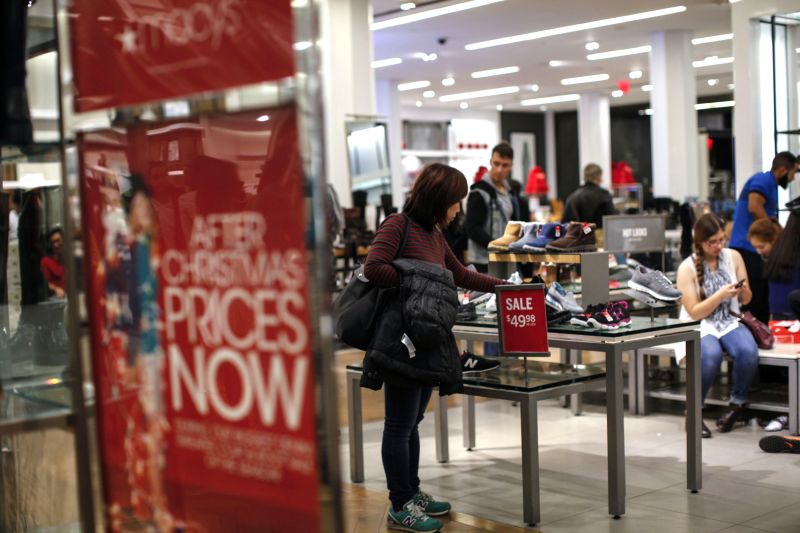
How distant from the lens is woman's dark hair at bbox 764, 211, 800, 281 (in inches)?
241

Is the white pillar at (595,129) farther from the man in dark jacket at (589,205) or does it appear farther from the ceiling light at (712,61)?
the man in dark jacket at (589,205)

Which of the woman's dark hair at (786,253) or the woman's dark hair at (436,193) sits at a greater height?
the woman's dark hair at (436,193)

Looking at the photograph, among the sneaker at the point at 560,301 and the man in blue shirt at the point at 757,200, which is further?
the man in blue shirt at the point at 757,200

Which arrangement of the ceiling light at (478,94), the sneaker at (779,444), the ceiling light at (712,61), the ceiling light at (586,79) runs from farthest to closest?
the ceiling light at (478,94) < the ceiling light at (586,79) < the ceiling light at (712,61) < the sneaker at (779,444)

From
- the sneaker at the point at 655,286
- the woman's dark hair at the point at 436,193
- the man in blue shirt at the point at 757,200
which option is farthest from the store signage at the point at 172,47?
the man in blue shirt at the point at 757,200

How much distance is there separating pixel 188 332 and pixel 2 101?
1034 mm

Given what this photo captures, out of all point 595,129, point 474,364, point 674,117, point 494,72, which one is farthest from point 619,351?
point 595,129

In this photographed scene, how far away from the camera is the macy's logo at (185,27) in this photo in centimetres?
166

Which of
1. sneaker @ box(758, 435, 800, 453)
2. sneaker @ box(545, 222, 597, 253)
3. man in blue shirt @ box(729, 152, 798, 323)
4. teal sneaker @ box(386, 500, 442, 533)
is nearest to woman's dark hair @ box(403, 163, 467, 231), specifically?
sneaker @ box(545, 222, 597, 253)

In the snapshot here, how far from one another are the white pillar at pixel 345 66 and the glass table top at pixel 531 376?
618 cm

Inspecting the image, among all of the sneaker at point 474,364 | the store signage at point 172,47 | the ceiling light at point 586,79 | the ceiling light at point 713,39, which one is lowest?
the sneaker at point 474,364

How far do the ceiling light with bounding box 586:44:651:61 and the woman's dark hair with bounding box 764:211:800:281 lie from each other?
382 inches

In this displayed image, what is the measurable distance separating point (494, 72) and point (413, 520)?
49.3 feet

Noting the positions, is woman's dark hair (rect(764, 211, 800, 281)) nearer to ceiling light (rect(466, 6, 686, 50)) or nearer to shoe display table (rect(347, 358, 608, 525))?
shoe display table (rect(347, 358, 608, 525))
